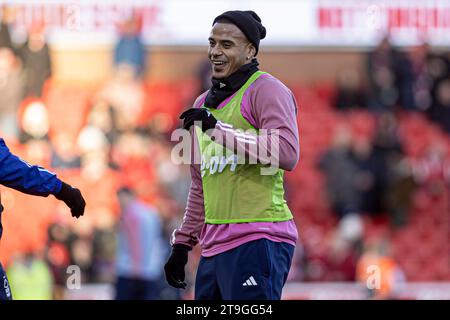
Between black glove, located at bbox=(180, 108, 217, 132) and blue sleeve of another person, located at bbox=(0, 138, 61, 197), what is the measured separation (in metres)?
0.83

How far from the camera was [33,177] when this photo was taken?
5.28 metres

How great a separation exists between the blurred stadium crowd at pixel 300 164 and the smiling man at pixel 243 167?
800 centimetres

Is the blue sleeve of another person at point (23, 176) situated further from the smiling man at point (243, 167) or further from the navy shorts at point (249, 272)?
the navy shorts at point (249, 272)

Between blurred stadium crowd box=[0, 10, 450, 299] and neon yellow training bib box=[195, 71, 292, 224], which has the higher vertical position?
neon yellow training bib box=[195, 71, 292, 224]

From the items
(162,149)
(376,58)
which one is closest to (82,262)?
(162,149)

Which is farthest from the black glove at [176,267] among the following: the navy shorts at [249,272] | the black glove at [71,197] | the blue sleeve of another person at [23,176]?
the blue sleeve of another person at [23,176]

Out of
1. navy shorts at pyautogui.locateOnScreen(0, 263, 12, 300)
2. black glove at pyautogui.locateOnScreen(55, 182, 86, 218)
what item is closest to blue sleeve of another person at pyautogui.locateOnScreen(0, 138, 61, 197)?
black glove at pyautogui.locateOnScreen(55, 182, 86, 218)

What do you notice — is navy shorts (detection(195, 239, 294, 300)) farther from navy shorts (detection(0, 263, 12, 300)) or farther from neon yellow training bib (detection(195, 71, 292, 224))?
navy shorts (detection(0, 263, 12, 300))

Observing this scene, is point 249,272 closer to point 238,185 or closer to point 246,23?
point 238,185

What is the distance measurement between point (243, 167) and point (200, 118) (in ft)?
1.21

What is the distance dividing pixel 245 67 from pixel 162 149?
1105 cm

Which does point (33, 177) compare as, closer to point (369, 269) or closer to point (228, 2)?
point (369, 269)

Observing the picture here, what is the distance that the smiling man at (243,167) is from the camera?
16.6 feet

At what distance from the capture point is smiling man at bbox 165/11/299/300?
16.6 feet
